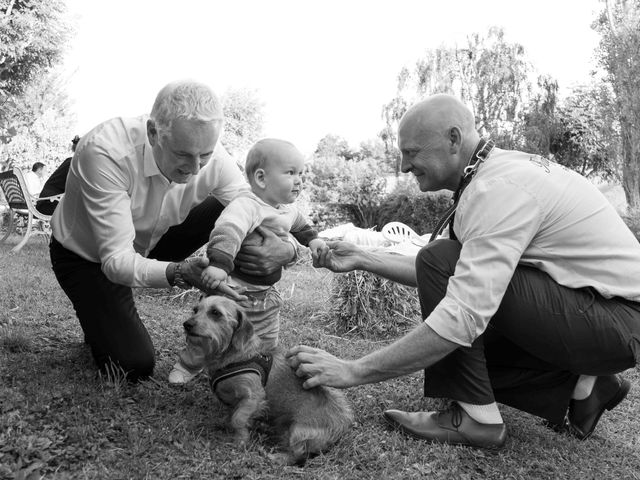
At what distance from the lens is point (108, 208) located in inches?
145

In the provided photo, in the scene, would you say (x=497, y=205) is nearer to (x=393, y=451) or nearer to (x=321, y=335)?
(x=393, y=451)

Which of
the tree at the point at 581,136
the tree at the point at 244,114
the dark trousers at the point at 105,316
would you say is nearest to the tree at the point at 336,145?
the tree at the point at 244,114

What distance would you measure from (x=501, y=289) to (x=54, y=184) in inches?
287

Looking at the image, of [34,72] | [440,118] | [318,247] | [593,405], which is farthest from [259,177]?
[34,72]

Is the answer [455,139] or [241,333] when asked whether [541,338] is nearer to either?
[455,139]

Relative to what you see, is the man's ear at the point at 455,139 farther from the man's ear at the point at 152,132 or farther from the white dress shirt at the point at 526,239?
the man's ear at the point at 152,132

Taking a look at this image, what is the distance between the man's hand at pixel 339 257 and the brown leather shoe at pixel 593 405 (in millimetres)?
1782

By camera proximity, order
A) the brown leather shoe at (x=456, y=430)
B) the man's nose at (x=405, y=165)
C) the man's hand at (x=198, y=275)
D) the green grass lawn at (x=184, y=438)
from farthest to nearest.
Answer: the man's nose at (x=405, y=165)
the brown leather shoe at (x=456, y=430)
the man's hand at (x=198, y=275)
the green grass lawn at (x=184, y=438)

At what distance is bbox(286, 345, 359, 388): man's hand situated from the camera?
10.3ft

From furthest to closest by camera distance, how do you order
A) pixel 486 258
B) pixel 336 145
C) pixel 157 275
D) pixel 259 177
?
pixel 336 145 → pixel 259 177 → pixel 157 275 → pixel 486 258

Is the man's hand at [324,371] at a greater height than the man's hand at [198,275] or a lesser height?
lesser

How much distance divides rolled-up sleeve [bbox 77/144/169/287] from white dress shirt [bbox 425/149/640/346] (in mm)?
1971

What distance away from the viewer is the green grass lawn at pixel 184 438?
2.87m

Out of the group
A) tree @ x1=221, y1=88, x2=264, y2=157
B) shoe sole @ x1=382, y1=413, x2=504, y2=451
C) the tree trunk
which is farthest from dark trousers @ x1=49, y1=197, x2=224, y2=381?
the tree trunk
